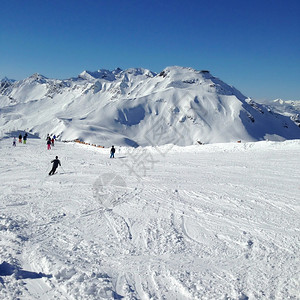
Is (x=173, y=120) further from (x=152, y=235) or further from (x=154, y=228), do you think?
(x=152, y=235)

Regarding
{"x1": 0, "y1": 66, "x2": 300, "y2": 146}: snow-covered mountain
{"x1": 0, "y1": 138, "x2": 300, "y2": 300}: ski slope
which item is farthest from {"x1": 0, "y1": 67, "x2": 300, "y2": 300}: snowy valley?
{"x1": 0, "y1": 66, "x2": 300, "y2": 146}: snow-covered mountain

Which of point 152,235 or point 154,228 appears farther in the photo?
point 154,228

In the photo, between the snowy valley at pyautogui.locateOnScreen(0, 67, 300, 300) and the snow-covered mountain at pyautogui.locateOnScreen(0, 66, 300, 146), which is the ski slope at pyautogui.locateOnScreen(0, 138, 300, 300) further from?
the snow-covered mountain at pyautogui.locateOnScreen(0, 66, 300, 146)

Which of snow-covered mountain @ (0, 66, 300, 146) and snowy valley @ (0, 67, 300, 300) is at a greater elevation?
snow-covered mountain @ (0, 66, 300, 146)

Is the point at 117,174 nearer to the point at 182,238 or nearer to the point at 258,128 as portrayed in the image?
the point at 182,238

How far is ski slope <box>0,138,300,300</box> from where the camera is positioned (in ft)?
19.2

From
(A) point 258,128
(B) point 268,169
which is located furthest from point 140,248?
(A) point 258,128

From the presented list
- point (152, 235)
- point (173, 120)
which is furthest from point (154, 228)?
point (173, 120)

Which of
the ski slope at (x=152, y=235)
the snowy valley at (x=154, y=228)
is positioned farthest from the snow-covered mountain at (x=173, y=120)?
the ski slope at (x=152, y=235)

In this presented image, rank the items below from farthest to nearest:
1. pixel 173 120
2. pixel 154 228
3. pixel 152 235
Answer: pixel 173 120
pixel 154 228
pixel 152 235

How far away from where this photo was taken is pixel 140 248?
7523 millimetres

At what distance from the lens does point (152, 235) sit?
8.31 metres

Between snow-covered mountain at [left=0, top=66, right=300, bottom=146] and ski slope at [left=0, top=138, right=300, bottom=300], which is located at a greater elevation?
snow-covered mountain at [left=0, top=66, right=300, bottom=146]

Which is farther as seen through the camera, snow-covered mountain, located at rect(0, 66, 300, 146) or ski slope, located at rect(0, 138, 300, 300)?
snow-covered mountain, located at rect(0, 66, 300, 146)
